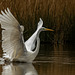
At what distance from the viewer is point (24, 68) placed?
823 centimetres

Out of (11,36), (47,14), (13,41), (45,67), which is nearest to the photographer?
(45,67)

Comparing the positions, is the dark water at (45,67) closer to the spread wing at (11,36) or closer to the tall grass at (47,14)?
the spread wing at (11,36)

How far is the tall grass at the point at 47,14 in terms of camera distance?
1495 cm

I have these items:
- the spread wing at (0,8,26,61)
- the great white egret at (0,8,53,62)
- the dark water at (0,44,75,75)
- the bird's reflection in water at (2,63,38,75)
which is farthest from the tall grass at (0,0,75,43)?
the bird's reflection in water at (2,63,38,75)

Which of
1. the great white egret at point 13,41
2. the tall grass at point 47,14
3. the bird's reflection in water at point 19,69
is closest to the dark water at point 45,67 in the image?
the bird's reflection in water at point 19,69

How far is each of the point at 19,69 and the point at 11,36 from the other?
1.02m

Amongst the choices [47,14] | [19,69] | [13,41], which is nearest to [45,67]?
[19,69]

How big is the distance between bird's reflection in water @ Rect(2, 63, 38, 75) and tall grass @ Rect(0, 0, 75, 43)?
20.2 ft

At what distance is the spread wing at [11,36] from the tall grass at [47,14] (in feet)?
19.1

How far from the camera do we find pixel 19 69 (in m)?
8.05

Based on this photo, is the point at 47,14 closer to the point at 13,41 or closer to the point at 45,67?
the point at 13,41

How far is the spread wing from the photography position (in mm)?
8453

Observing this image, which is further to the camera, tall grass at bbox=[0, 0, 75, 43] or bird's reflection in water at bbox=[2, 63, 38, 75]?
tall grass at bbox=[0, 0, 75, 43]

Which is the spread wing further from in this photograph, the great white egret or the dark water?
the dark water
